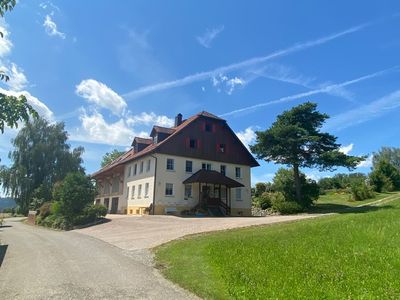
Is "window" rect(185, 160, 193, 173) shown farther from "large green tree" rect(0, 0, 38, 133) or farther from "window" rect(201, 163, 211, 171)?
"large green tree" rect(0, 0, 38, 133)

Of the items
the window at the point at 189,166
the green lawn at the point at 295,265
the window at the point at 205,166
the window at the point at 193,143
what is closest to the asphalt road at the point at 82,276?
the green lawn at the point at 295,265

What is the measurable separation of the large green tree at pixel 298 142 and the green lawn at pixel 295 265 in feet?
69.9

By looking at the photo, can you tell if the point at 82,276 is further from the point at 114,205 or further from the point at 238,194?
the point at 114,205

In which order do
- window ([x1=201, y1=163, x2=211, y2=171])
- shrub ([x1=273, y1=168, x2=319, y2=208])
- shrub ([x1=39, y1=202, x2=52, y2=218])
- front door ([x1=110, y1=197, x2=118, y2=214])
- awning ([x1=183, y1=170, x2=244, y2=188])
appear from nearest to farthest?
awning ([x1=183, y1=170, x2=244, y2=188]), shrub ([x1=273, y1=168, x2=319, y2=208]), shrub ([x1=39, y1=202, x2=52, y2=218]), window ([x1=201, y1=163, x2=211, y2=171]), front door ([x1=110, y1=197, x2=118, y2=214])

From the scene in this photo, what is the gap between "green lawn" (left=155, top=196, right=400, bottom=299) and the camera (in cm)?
772

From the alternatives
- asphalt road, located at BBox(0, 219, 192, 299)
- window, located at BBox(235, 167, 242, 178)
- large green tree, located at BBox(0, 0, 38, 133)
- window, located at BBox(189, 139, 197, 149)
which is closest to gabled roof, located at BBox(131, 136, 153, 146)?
window, located at BBox(189, 139, 197, 149)

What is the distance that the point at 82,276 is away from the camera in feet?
32.2

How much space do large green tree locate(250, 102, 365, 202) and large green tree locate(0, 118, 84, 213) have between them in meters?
29.1

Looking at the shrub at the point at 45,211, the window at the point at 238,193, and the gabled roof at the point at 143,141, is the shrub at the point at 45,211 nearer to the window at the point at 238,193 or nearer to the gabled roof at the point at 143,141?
the gabled roof at the point at 143,141

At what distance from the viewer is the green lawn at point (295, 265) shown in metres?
7.72

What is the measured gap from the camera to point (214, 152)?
132ft

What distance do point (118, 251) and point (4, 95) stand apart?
1037cm

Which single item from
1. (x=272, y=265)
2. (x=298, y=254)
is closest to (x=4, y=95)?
(x=272, y=265)

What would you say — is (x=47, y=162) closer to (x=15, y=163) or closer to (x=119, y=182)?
(x=15, y=163)
